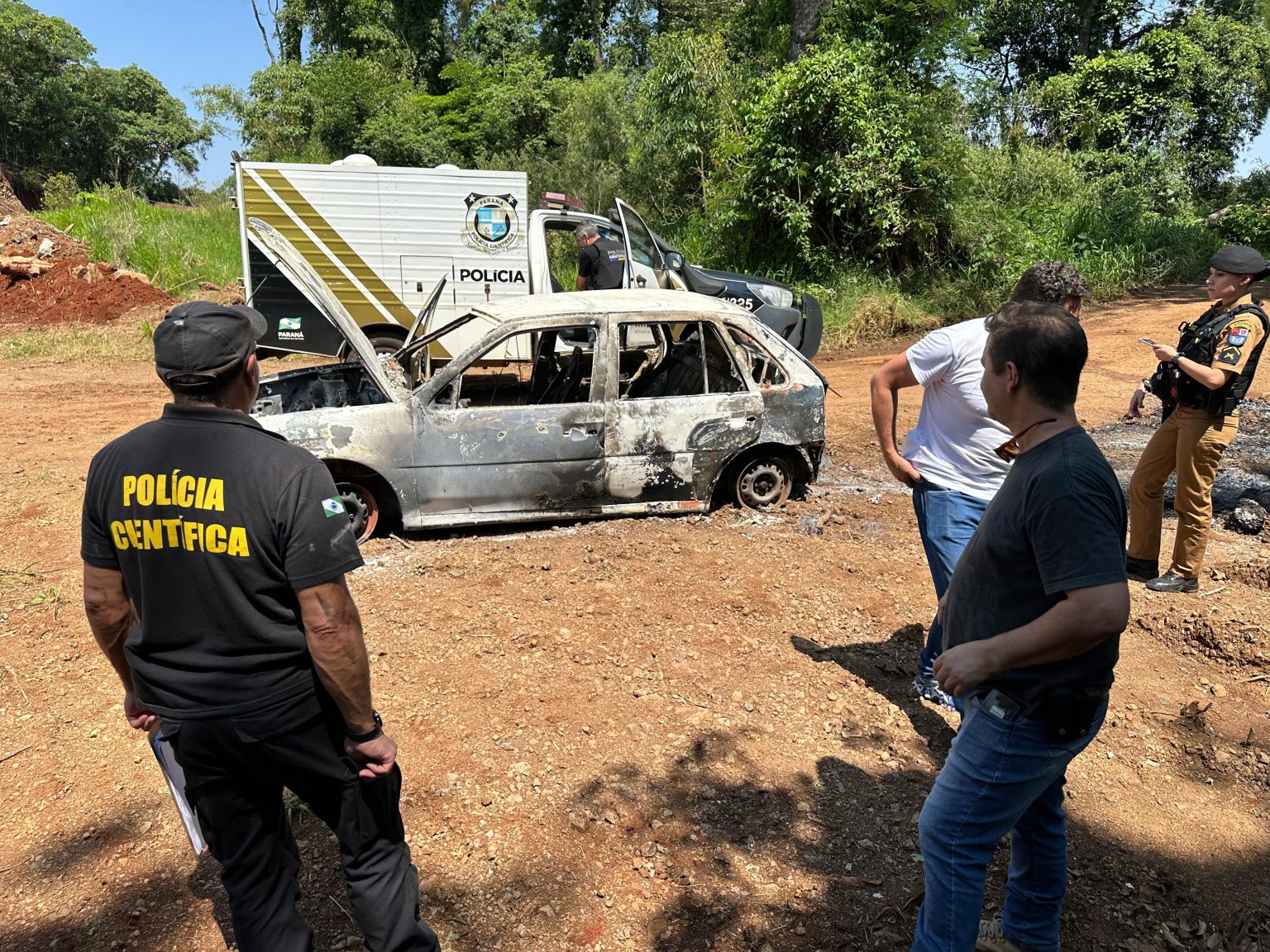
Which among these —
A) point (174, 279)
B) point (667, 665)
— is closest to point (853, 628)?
point (667, 665)

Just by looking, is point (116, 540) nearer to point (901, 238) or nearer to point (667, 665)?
point (667, 665)

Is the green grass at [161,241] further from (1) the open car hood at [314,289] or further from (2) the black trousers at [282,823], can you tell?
(2) the black trousers at [282,823]

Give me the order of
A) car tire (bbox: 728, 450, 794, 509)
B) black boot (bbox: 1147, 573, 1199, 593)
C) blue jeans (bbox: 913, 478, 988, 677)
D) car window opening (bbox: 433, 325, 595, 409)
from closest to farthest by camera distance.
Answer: blue jeans (bbox: 913, 478, 988, 677) < black boot (bbox: 1147, 573, 1199, 593) < car window opening (bbox: 433, 325, 595, 409) < car tire (bbox: 728, 450, 794, 509)

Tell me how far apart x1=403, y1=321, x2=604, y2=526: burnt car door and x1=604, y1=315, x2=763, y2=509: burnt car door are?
15cm

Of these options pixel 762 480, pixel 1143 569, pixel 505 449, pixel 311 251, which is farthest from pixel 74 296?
pixel 1143 569

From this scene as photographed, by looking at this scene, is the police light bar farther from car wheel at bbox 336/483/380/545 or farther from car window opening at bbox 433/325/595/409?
car wheel at bbox 336/483/380/545

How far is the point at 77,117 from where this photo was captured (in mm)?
→ 36250

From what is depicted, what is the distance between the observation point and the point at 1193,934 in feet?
8.96

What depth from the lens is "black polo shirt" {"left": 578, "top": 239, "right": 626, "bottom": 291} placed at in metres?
9.05

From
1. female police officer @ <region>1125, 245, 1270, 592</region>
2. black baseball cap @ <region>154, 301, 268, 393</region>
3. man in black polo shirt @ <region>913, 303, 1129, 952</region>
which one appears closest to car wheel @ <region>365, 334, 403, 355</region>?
female police officer @ <region>1125, 245, 1270, 592</region>

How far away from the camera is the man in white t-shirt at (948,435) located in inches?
130

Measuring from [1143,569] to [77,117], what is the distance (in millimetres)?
44184

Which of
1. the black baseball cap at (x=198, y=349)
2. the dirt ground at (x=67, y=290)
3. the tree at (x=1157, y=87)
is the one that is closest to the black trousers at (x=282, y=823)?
the black baseball cap at (x=198, y=349)

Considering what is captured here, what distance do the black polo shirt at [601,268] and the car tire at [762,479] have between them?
3.64 meters
